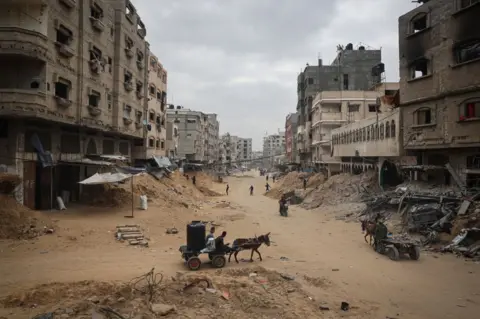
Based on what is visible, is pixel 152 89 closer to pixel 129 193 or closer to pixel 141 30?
pixel 141 30

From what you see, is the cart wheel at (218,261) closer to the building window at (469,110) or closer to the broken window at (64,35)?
the building window at (469,110)

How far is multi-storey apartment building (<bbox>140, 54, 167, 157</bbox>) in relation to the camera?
132ft

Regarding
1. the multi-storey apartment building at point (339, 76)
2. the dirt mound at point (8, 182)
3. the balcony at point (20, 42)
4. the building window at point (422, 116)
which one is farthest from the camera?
the multi-storey apartment building at point (339, 76)

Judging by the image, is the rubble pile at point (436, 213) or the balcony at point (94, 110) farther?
the balcony at point (94, 110)

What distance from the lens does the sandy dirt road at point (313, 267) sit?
1064cm

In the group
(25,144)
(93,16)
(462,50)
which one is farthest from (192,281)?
(93,16)

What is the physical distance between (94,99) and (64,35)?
19.3 ft

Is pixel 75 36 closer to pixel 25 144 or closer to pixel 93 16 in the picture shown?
pixel 93 16

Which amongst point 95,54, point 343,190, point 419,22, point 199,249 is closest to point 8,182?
point 199,249

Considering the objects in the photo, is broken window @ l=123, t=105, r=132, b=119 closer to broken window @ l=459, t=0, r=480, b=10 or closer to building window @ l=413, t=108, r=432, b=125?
building window @ l=413, t=108, r=432, b=125

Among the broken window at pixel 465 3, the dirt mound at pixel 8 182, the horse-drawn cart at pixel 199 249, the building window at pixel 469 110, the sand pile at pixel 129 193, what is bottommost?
the horse-drawn cart at pixel 199 249

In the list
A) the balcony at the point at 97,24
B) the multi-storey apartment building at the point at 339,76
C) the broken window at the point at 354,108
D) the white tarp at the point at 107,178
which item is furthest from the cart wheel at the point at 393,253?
the multi-storey apartment building at the point at 339,76

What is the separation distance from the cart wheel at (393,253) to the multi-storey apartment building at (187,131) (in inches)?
2327

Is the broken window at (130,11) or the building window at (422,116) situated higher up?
the broken window at (130,11)
